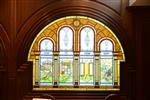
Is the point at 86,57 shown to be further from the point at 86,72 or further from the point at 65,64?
the point at 65,64

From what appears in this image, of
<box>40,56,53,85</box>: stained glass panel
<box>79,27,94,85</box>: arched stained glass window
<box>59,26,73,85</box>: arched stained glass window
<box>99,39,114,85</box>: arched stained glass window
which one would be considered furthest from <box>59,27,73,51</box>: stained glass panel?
<box>99,39,114,85</box>: arched stained glass window

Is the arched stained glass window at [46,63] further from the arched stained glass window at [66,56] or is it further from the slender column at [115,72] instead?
the slender column at [115,72]

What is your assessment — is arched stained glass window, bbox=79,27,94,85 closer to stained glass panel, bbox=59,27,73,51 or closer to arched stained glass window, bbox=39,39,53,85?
stained glass panel, bbox=59,27,73,51

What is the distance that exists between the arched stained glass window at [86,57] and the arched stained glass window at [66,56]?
165mm

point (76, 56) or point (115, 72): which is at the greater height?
point (76, 56)

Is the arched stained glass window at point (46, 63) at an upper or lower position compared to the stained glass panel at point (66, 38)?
lower

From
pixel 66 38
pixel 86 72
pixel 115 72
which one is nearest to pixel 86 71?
pixel 86 72

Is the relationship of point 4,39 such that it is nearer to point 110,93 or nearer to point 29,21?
point 29,21

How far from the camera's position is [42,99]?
4.44 metres

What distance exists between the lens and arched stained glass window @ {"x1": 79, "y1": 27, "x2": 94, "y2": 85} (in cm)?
535

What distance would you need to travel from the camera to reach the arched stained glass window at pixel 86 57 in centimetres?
535

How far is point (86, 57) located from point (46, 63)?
66 centimetres

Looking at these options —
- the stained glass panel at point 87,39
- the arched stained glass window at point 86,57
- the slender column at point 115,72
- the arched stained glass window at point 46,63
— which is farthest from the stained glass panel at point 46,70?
the slender column at point 115,72

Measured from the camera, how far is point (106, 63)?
5.36 meters
